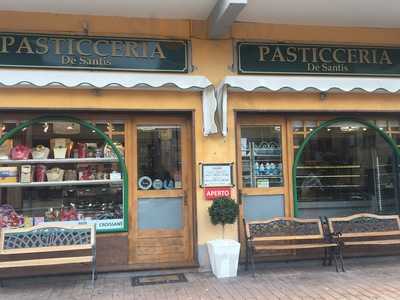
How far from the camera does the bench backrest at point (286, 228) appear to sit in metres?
6.98

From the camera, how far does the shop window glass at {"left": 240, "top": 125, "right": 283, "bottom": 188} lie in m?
7.57

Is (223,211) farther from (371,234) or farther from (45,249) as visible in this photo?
(45,249)

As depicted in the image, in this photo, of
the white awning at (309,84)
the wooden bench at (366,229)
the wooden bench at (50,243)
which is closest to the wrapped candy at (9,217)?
the wooden bench at (50,243)

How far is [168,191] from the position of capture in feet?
23.9

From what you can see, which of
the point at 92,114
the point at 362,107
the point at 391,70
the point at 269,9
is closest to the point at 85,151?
the point at 92,114

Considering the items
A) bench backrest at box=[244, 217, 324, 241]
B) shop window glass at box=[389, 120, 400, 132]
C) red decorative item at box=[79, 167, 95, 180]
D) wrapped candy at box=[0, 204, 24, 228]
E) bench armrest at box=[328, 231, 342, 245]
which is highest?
shop window glass at box=[389, 120, 400, 132]

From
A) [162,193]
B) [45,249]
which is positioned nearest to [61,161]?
[45,249]

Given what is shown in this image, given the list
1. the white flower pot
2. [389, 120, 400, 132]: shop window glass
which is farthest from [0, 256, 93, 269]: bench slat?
[389, 120, 400, 132]: shop window glass

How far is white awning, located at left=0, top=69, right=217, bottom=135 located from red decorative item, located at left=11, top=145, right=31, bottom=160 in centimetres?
100

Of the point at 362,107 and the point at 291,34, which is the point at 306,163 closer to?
the point at 362,107

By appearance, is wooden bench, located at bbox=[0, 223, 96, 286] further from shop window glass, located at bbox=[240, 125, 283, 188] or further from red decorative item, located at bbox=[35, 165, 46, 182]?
shop window glass, located at bbox=[240, 125, 283, 188]

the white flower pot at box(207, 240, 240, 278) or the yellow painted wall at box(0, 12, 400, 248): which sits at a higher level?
the yellow painted wall at box(0, 12, 400, 248)

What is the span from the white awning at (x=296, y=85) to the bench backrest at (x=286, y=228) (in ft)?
4.73

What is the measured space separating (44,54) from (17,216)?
2.33m
